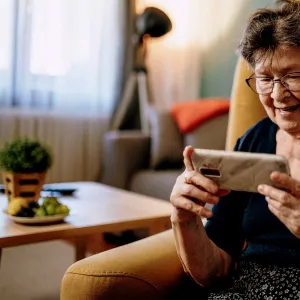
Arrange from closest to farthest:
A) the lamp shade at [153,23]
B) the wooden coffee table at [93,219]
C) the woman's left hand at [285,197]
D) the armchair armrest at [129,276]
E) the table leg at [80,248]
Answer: the woman's left hand at [285,197], the armchair armrest at [129,276], the wooden coffee table at [93,219], the table leg at [80,248], the lamp shade at [153,23]

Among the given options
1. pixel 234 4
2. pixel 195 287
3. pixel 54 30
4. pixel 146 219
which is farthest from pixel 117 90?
pixel 195 287

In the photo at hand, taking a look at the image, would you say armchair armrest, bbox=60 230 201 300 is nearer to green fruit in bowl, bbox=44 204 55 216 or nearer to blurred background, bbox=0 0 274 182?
green fruit in bowl, bbox=44 204 55 216

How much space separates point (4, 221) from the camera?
1.36m

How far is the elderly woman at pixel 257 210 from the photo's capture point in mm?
915

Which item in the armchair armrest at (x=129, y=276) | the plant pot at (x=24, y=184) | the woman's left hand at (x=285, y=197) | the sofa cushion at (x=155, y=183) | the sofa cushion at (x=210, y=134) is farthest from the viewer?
the sofa cushion at (x=210, y=134)

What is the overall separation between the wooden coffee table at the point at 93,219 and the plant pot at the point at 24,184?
0.07m

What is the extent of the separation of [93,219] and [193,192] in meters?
0.61

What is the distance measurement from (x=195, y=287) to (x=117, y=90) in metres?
2.44

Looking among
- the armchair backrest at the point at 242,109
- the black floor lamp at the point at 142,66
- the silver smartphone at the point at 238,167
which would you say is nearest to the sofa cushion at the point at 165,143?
the black floor lamp at the point at 142,66

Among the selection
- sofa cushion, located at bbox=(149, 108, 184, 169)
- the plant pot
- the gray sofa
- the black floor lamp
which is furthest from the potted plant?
the black floor lamp

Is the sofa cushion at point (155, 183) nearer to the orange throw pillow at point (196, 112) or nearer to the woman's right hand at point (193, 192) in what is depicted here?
the orange throw pillow at point (196, 112)

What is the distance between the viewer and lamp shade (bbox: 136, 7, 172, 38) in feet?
9.97

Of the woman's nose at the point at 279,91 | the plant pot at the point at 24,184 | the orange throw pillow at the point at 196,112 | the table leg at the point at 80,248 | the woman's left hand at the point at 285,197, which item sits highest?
the woman's nose at the point at 279,91

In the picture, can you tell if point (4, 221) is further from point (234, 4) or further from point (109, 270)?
point (234, 4)
